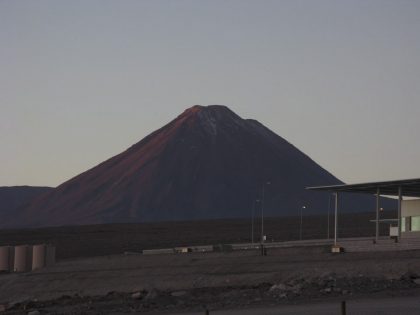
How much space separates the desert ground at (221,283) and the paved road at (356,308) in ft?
0.14

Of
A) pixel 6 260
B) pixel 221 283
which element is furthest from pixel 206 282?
pixel 6 260

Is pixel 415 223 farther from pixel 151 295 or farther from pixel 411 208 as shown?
pixel 151 295

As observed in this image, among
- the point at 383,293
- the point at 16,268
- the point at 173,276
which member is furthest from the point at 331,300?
the point at 16,268

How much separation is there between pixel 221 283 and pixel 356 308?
19350mm

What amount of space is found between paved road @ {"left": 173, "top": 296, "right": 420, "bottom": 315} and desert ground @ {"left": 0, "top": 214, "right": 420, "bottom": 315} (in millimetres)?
43

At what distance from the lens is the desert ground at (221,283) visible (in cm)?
3219

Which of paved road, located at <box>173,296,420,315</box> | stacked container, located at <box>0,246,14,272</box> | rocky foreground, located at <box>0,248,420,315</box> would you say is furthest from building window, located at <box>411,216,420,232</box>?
paved road, located at <box>173,296,420,315</box>

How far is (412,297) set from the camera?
1188 inches

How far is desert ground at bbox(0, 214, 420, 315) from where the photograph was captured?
32188 mm

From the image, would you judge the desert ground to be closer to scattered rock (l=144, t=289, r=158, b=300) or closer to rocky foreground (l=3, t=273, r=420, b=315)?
rocky foreground (l=3, t=273, r=420, b=315)

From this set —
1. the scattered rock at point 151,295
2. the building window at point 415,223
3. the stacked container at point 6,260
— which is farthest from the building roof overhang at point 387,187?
the scattered rock at point 151,295

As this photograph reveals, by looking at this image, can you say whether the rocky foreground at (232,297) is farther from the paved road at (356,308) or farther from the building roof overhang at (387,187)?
the building roof overhang at (387,187)

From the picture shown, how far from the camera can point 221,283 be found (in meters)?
45.8

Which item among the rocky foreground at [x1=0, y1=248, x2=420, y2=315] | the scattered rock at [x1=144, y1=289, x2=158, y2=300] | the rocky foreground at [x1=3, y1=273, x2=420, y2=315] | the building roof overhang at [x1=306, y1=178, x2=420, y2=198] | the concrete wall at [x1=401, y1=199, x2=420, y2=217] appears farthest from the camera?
the concrete wall at [x1=401, y1=199, x2=420, y2=217]
